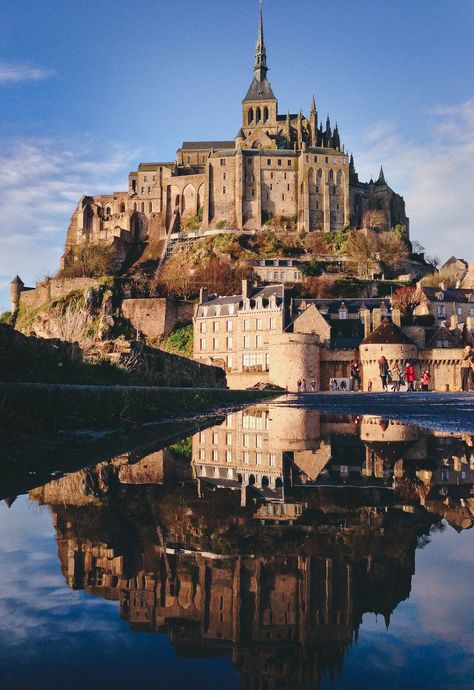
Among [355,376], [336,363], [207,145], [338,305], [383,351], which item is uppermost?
[207,145]

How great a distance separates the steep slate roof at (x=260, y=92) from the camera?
96250 millimetres

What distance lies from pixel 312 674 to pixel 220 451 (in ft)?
17.6

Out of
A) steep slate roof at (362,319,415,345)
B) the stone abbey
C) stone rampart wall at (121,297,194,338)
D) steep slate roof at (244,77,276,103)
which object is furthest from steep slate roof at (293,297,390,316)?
steep slate roof at (244,77,276,103)

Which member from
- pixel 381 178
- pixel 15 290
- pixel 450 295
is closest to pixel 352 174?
pixel 381 178

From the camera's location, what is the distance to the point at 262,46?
109 metres

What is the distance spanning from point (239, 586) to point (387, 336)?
41.2 metres

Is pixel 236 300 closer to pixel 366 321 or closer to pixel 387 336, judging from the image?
pixel 366 321

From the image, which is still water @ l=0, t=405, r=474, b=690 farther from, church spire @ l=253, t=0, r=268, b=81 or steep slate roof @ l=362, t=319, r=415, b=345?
church spire @ l=253, t=0, r=268, b=81

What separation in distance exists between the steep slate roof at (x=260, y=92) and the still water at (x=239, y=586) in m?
99.7

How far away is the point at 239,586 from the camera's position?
2277 millimetres

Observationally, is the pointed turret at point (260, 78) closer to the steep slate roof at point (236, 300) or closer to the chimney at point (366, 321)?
the steep slate roof at point (236, 300)

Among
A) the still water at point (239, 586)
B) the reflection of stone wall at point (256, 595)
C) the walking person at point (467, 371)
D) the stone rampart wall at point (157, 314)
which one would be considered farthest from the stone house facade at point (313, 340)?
the reflection of stone wall at point (256, 595)

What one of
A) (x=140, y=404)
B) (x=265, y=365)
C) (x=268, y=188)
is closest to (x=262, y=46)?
(x=268, y=188)

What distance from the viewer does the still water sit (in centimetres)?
175
